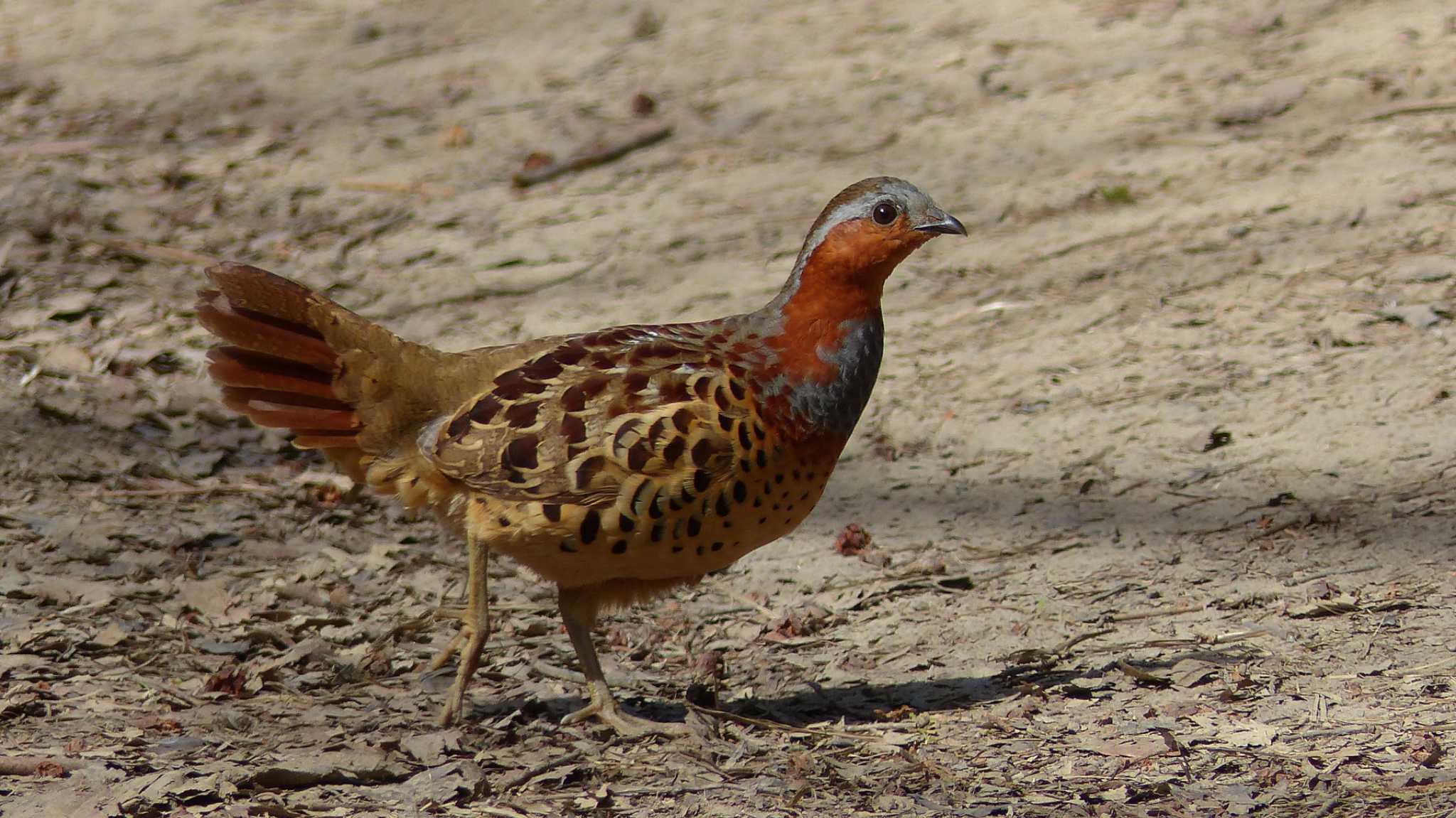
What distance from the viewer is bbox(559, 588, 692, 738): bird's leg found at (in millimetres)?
4207

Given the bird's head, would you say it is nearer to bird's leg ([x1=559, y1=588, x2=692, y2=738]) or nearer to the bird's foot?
bird's leg ([x1=559, y1=588, x2=692, y2=738])

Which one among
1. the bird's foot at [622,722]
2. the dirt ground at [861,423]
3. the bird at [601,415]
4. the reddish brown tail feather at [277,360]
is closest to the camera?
the dirt ground at [861,423]

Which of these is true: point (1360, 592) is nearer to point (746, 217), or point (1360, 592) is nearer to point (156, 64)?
point (746, 217)

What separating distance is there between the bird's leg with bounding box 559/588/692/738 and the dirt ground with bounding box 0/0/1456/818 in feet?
0.30

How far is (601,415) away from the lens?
13.6ft

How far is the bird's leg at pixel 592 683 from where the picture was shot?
166 inches

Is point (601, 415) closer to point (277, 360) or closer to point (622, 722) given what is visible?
point (622, 722)

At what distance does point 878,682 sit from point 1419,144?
4.00m

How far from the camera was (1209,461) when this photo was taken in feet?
17.7

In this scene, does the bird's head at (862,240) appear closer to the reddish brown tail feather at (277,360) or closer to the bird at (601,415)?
the bird at (601,415)

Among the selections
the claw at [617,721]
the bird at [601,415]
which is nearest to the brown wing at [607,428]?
the bird at [601,415]

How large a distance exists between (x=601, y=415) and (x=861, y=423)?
210 centimetres

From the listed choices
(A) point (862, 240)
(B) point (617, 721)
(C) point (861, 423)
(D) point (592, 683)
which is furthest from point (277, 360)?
(C) point (861, 423)

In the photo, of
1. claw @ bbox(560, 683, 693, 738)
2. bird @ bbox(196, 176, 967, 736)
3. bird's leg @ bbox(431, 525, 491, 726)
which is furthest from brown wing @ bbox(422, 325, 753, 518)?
claw @ bbox(560, 683, 693, 738)
